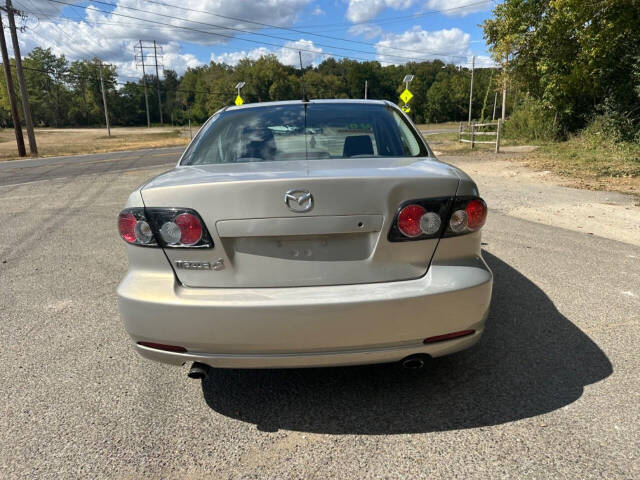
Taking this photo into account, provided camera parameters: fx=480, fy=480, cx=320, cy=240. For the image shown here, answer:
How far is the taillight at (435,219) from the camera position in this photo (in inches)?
85.4

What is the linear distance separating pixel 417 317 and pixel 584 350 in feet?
5.14

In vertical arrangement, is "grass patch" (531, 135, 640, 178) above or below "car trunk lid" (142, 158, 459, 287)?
below

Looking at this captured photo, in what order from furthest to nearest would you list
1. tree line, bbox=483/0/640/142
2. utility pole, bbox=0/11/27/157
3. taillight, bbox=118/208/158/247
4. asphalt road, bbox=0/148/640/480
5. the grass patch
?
utility pole, bbox=0/11/27/157, tree line, bbox=483/0/640/142, the grass patch, taillight, bbox=118/208/158/247, asphalt road, bbox=0/148/640/480

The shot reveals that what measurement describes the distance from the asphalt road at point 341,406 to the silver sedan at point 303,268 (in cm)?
38

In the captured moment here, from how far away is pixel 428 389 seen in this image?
2648 mm

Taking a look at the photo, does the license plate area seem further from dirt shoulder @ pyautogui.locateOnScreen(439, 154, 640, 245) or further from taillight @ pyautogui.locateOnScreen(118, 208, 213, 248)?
dirt shoulder @ pyautogui.locateOnScreen(439, 154, 640, 245)

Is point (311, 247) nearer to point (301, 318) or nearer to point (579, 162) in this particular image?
point (301, 318)

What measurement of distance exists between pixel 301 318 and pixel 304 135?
140cm

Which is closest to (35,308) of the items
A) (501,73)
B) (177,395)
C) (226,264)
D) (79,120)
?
(177,395)

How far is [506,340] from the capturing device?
10.5 ft

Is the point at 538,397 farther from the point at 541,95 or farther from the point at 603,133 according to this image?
the point at 541,95

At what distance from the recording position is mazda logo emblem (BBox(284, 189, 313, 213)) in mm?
2092

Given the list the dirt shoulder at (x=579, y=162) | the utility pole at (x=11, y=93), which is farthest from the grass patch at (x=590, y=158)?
the utility pole at (x=11, y=93)


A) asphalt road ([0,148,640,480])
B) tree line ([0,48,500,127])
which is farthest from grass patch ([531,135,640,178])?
tree line ([0,48,500,127])
